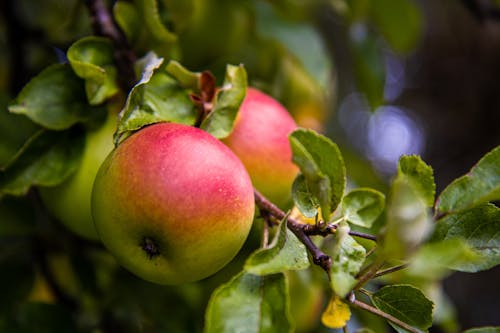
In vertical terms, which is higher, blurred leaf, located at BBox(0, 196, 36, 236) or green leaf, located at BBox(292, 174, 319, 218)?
green leaf, located at BBox(292, 174, 319, 218)

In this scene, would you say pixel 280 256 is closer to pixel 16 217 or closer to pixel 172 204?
pixel 172 204

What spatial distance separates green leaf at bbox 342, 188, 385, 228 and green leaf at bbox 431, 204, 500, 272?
0.06 meters

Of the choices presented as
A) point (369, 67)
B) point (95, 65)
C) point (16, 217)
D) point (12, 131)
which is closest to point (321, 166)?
point (95, 65)

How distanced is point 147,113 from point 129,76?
118 mm

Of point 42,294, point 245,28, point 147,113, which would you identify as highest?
point 147,113

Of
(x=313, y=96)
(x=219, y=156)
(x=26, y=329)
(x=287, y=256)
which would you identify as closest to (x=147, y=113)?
(x=219, y=156)

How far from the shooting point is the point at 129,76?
695mm

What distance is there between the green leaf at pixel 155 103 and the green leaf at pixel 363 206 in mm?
182

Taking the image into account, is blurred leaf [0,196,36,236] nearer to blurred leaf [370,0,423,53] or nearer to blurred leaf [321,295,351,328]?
blurred leaf [321,295,351,328]

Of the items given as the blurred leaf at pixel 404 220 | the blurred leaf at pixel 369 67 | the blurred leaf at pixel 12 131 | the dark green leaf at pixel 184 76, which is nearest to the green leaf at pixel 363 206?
the blurred leaf at pixel 404 220

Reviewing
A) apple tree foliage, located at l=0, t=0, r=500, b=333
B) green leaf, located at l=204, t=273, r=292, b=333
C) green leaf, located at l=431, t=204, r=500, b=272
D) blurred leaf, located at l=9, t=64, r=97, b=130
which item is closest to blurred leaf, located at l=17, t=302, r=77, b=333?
apple tree foliage, located at l=0, t=0, r=500, b=333

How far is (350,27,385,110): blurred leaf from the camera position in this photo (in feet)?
3.90

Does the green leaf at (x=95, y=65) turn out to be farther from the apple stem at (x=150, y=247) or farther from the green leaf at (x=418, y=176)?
the green leaf at (x=418, y=176)

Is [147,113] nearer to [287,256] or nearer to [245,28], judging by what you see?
[287,256]
